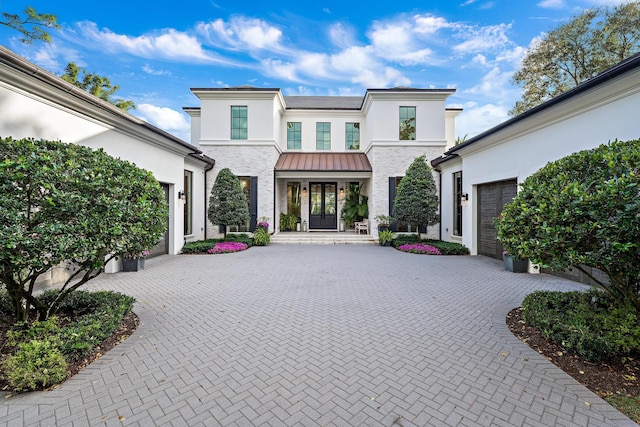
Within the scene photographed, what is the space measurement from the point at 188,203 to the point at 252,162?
353cm

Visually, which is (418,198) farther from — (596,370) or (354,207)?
(596,370)

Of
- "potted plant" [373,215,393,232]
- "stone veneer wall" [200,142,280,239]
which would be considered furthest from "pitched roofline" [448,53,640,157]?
"stone veneer wall" [200,142,280,239]

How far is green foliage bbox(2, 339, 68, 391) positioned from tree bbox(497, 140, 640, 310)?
4990mm

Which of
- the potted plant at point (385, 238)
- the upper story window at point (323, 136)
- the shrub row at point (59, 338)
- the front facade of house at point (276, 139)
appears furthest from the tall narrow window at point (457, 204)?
the shrub row at point (59, 338)

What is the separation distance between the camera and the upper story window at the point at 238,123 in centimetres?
1349

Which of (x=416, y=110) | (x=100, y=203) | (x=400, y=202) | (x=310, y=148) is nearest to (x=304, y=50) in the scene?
(x=310, y=148)

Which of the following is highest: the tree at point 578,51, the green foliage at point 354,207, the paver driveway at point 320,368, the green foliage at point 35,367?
the tree at point 578,51

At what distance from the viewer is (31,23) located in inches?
422

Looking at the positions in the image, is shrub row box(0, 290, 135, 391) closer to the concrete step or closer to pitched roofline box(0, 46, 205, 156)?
pitched roofline box(0, 46, 205, 156)

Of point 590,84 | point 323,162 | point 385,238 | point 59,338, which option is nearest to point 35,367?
point 59,338

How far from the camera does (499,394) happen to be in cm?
240

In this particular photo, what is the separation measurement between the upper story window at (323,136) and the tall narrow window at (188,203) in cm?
713

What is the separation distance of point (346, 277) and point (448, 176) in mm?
7855

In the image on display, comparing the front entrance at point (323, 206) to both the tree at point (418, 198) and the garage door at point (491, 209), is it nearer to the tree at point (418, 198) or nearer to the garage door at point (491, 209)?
the tree at point (418, 198)
